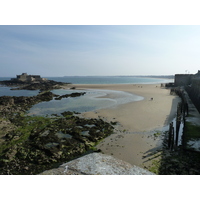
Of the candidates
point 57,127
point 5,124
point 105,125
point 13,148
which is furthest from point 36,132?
point 105,125

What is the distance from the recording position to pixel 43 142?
11.7 m

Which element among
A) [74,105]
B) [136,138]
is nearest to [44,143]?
[136,138]

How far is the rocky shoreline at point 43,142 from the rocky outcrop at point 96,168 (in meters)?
5.01

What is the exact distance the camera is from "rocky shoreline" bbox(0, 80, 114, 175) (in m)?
8.99

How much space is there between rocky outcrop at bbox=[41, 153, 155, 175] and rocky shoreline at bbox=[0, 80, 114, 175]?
5.01m

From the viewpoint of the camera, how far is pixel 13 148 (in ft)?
34.7

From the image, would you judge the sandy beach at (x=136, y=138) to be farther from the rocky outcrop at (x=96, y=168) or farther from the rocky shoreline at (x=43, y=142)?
the rocky outcrop at (x=96, y=168)

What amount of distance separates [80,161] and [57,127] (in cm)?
1102

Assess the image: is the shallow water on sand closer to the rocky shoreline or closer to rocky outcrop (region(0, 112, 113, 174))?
the rocky shoreline

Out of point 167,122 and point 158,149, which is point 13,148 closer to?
point 158,149

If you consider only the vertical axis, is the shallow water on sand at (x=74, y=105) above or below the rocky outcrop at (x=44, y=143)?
above

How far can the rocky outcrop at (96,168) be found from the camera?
163 inches

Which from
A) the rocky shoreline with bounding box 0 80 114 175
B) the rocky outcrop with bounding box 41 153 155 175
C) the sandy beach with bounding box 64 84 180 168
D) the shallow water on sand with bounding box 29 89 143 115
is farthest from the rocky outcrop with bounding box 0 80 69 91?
the rocky outcrop with bounding box 41 153 155 175

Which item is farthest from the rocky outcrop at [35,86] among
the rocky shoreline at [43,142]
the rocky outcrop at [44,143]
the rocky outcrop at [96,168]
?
the rocky outcrop at [96,168]
